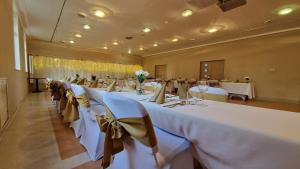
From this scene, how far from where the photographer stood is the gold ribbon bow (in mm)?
777

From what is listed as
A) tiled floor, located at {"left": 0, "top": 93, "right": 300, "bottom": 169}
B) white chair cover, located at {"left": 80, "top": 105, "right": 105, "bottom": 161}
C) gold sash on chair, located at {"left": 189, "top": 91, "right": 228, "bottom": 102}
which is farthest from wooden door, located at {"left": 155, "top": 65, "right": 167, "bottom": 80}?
white chair cover, located at {"left": 80, "top": 105, "right": 105, "bottom": 161}

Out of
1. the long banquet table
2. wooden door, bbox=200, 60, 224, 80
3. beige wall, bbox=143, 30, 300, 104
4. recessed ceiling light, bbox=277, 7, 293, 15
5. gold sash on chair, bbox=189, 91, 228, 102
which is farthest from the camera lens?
wooden door, bbox=200, 60, 224, 80

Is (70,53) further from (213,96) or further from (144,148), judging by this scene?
(144,148)

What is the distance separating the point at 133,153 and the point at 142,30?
17.3 feet

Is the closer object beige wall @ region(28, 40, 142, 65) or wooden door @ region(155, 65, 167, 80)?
beige wall @ region(28, 40, 142, 65)

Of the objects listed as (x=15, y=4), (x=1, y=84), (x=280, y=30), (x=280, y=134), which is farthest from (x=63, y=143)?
(x=280, y=30)

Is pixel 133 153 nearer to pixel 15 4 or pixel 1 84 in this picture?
pixel 1 84

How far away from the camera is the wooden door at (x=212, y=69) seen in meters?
7.82

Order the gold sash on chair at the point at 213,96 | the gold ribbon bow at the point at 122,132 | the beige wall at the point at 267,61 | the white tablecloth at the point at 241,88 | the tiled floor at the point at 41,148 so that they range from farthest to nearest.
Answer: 1. the white tablecloth at the point at 241,88
2. the beige wall at the point at 267,61
3. the gold sash on chair at the point at 213,96
4. the tiled floor at the point at 41,148
5. the gold ribbon bow at the point at 122,132

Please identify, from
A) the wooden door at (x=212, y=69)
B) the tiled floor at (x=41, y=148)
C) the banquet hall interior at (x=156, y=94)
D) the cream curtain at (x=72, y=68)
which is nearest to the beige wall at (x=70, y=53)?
the banquet hall interior at (x=156, y=94)

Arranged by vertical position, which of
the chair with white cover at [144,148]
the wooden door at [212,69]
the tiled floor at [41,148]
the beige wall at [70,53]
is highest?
the beige wall at [70,53]

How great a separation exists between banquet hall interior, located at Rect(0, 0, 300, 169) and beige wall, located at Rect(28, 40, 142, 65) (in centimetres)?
6

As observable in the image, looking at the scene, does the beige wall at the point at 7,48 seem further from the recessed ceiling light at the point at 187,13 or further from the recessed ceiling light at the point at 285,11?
the recessed ceiling light at the point at 285,11

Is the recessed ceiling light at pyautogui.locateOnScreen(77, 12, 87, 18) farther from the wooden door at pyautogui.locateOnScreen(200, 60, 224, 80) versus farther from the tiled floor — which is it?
the wooden door at pyautogui.locateOnScreen(200, 60, 224, 80)
